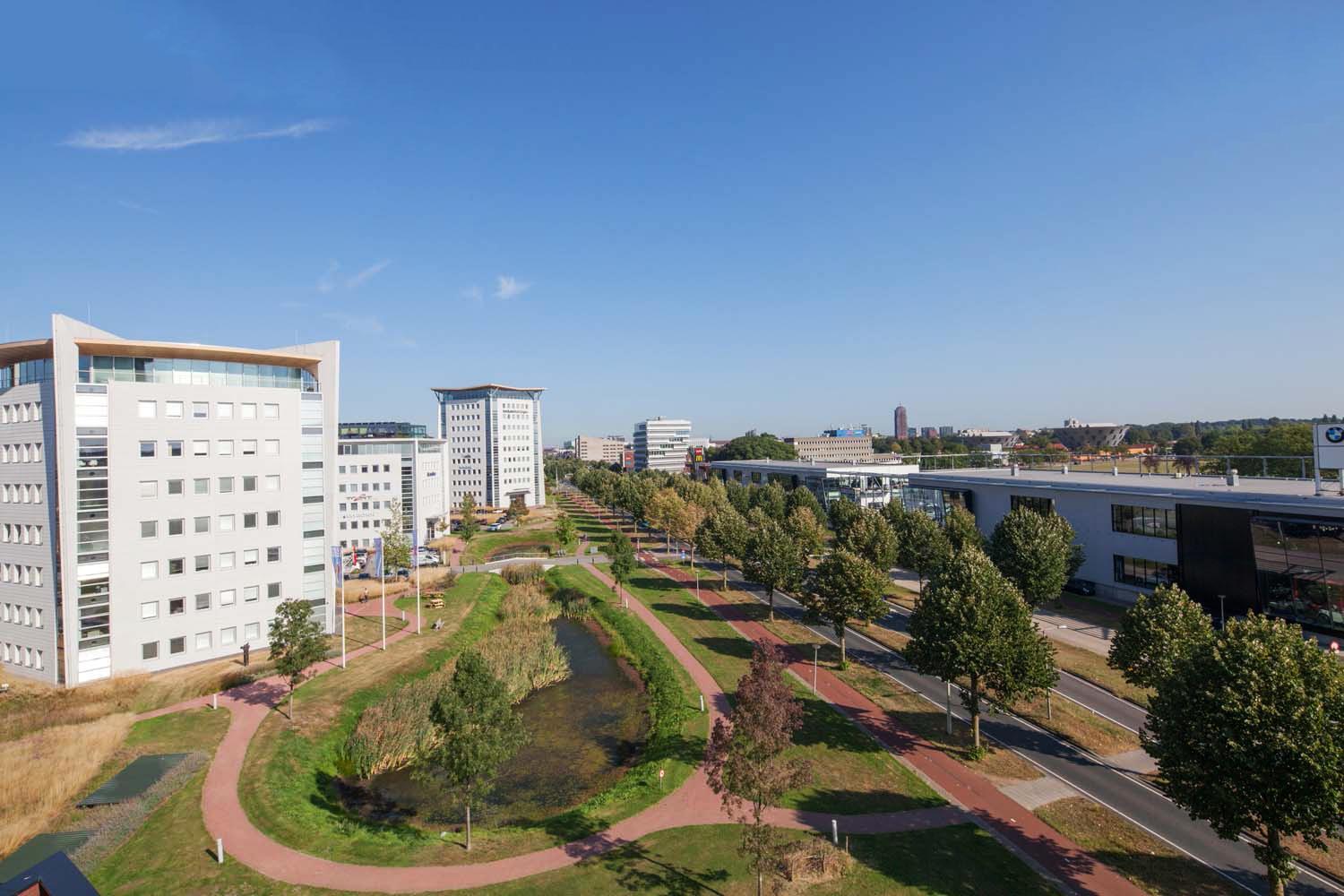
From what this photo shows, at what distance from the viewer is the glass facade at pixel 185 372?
39.9 m

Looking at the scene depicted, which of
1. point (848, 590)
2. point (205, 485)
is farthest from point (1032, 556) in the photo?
point (205, 485)

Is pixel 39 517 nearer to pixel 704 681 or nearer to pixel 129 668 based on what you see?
pixel 129 668

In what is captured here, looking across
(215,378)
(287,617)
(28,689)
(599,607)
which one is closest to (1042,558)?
(599,607)

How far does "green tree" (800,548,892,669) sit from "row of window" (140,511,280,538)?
40.6m

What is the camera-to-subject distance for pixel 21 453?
133ft

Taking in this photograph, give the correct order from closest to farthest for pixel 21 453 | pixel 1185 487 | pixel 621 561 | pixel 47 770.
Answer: pixel 47 770
pixel 21 453
pixel 1185 487
pixel 621 561

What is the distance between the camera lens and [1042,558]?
4953 cm

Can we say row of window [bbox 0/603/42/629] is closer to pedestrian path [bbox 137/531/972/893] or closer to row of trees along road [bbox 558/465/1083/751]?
pedestrian path [bbox 137/531/972/893]

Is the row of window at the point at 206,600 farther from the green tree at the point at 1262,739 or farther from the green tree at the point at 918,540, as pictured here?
the green tree at the point at 918,540

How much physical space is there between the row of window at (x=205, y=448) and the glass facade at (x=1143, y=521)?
72.8 meters

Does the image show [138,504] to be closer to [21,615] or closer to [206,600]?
[206,600]

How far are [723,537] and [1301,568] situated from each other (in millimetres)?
46697

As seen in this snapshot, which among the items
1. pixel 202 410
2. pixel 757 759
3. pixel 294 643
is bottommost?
pixel 757 759

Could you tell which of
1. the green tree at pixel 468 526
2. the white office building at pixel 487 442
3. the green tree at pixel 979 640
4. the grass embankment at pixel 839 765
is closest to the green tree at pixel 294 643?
the grass embankment at pixel 839 765
